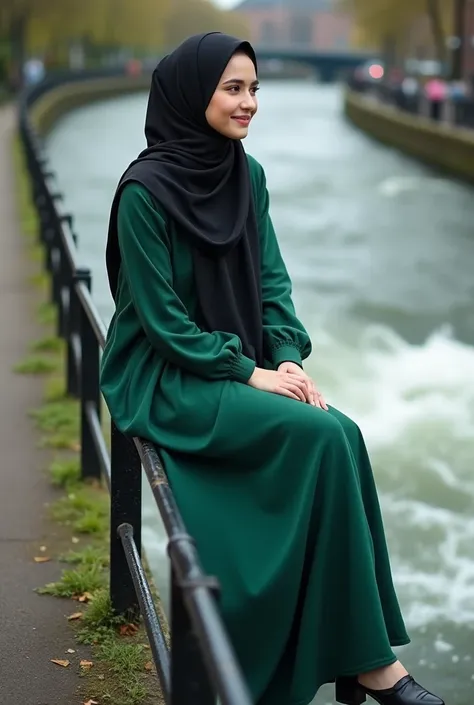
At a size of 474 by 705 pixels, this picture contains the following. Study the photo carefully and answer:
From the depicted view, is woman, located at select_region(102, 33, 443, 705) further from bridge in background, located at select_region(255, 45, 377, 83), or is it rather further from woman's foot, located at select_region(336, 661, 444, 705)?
bridge in background, located at select_region(255, 45, 377, 83)

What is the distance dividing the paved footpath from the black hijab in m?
0.99

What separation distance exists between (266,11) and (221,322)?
510ft

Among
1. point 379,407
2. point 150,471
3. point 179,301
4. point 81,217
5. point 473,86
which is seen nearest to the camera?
point 150,471

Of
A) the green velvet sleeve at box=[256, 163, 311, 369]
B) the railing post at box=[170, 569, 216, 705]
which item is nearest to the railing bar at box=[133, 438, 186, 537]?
the railing post at box=[170, 569, 216, 705]

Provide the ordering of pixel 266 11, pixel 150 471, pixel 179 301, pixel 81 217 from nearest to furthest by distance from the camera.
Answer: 1. pixel 150 471
2. pixel 179 301
3. pixel 81 217
4. pixel 266 11

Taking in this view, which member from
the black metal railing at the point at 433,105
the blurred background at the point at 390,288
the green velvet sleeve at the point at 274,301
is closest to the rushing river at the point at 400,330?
the blurred background at the point at 390,288

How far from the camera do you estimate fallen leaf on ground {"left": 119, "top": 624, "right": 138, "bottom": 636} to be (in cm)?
353

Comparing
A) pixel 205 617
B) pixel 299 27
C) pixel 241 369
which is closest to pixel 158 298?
pixel 241 369

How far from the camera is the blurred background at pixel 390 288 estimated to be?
562 centimetres

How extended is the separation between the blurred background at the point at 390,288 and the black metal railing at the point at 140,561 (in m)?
0.87

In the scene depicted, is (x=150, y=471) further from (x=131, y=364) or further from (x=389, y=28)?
(x=389, y=28)

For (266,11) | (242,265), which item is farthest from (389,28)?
(266,11)

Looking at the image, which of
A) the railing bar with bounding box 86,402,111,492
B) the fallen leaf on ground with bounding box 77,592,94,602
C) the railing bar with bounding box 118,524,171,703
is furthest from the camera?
the railing bar with bounding box 86,402,111,492

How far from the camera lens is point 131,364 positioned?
295cm
